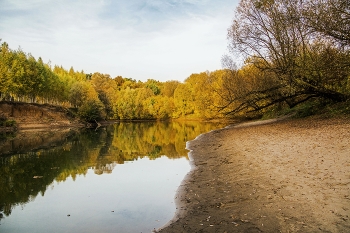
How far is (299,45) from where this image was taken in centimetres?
2361

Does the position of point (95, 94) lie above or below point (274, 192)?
above

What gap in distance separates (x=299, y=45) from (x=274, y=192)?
1851 centimetres

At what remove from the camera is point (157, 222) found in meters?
8.33

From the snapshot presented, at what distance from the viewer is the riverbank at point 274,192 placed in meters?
6.72

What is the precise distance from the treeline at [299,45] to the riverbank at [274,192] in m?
7.74

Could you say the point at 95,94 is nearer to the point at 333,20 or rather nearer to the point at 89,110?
the point at 89,110

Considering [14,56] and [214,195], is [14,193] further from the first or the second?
[14,56]

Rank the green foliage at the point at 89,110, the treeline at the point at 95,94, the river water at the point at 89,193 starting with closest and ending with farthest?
the river water at the point at 89,193, the treeline at the point at 95,94, the green foliage at the point at 89,110

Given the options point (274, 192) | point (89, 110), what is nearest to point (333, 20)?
point (274, 192)

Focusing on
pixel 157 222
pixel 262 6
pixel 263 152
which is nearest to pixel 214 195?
pixel 157 222

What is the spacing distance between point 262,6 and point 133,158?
17003 millimetres

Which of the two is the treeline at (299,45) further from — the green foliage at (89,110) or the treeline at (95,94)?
the green foliage at (89,110)

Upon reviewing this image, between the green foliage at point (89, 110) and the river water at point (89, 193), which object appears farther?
the green foliage at point (89, 110)

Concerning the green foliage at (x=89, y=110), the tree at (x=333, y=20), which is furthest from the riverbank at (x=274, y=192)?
the green foliage at (x=89, y=110)
